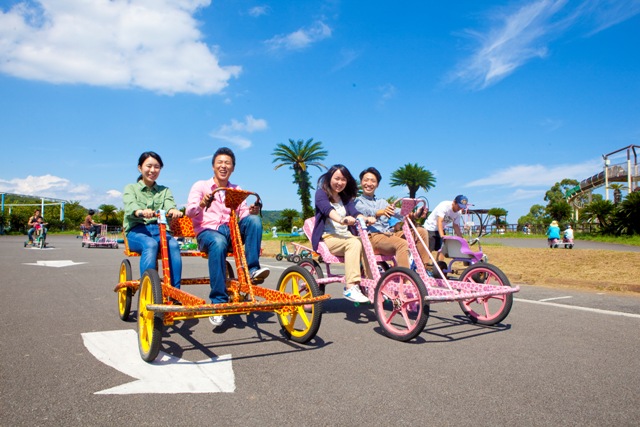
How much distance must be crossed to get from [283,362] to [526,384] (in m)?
1.77

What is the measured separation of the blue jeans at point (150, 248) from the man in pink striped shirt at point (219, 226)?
0.30 m

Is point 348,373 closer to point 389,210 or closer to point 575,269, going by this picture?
point 389,210

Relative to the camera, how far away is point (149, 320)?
11.8 feet

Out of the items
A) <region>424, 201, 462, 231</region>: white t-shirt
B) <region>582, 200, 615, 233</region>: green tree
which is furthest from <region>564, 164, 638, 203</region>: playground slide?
<region>424, 201, 462, 231</region>: white t-shirt

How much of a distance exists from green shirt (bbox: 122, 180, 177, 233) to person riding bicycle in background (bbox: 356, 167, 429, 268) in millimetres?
2381

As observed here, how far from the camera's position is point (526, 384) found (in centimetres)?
308

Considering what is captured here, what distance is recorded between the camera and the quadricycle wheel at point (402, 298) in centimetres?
408

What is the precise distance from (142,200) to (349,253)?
94.0 inches

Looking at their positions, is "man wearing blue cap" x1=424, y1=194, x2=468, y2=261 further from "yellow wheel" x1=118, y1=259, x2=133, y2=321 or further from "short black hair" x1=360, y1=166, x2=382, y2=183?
"yellow wheel" x1=118, y1=259, x2=133, y2=321

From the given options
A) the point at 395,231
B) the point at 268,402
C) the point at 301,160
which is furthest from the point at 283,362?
the point at 301,160

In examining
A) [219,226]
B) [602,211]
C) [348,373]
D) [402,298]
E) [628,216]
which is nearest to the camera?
[348,373]

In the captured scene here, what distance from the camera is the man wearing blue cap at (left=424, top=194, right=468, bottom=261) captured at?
810 centimetres

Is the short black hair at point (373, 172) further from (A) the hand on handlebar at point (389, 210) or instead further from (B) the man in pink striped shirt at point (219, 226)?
(B) the man in pink striped shirt at point (219, 226)

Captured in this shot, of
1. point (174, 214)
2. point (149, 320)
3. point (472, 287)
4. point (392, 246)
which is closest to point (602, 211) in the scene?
point (392, 246)
